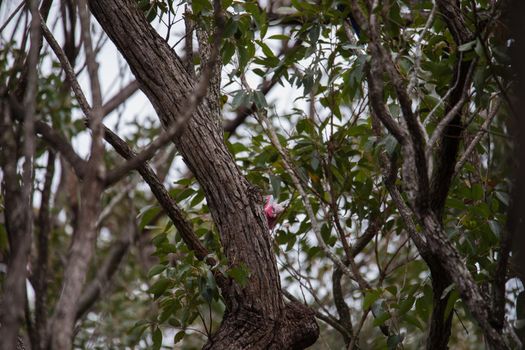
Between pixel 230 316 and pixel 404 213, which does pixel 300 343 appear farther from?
pixel 404 213

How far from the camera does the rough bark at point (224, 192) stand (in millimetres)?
2383

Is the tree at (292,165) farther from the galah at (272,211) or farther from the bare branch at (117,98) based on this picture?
the bare branch at (117,98)

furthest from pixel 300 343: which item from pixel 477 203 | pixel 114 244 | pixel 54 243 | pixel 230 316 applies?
pixel 114 244

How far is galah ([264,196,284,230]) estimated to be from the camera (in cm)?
299

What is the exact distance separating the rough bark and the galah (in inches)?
21.8

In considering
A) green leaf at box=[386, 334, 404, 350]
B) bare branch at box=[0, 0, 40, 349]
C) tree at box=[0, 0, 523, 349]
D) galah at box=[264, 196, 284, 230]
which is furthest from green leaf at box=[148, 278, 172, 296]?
bare branch at box=[0, 0, 40, 349]

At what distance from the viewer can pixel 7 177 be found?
1.52 m

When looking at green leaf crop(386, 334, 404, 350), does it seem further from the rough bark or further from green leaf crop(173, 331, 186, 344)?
green leaf crop(173, 331, 186, 344)

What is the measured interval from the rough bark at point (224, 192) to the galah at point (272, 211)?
0.55m

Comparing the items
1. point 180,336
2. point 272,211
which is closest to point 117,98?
point 272,211

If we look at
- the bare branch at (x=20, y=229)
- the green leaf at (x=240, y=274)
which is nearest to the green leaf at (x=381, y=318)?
the green leaf at (x=240, y=274)

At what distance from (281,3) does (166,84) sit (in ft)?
9.16

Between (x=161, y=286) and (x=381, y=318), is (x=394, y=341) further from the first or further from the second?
(x=161, y=286)

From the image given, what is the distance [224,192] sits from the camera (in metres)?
2.40
